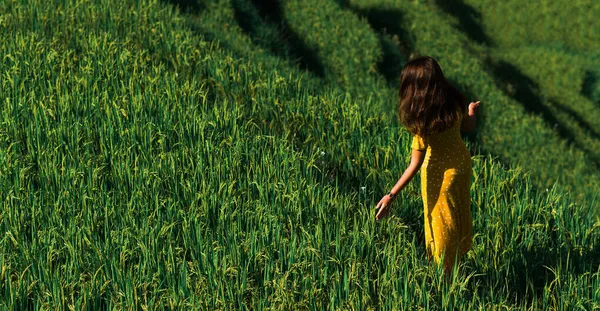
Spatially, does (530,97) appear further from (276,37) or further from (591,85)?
(276,37)

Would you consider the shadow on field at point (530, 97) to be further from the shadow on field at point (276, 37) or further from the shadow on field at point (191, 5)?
the shadow on field at point (191, 5)

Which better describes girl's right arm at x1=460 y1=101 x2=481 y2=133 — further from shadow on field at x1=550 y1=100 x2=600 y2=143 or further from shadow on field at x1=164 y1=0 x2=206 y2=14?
shadow on field at x1=550 y1=100 x2=600 y2=143

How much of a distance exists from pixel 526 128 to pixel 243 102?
7927 mm

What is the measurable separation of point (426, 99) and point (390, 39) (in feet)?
39.4

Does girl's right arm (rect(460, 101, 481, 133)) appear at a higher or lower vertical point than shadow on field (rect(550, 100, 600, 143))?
higher

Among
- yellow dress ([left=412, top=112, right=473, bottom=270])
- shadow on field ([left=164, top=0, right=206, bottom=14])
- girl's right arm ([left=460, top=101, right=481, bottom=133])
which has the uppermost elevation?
girl's right arm ([left=460, top=101, right=481, bottom=133])

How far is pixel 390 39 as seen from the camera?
1522cm

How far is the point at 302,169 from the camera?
15.5 feet

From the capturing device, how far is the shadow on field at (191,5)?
11.1 metres

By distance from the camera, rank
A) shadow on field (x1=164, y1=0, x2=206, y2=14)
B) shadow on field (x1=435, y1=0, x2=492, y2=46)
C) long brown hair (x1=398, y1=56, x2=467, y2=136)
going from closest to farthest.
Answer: long brown hair (x1=398, y1=56, x2=467, y2=136), shadow on field (x1=164, y1=0, x2=206, y2=14), shadow on field (x1=435, y1=0, x2=492, y2=46)

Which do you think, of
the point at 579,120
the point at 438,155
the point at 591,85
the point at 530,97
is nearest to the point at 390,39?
Answer: the point at 530,97

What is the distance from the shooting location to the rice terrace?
3.33 meters

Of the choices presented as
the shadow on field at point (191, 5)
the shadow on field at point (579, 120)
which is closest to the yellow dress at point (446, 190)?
the shadow on field at point (191, 5)

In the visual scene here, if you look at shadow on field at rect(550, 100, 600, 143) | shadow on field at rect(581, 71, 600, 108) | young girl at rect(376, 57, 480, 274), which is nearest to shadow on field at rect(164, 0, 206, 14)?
young girl at rect(376, 57, 480, 274)
